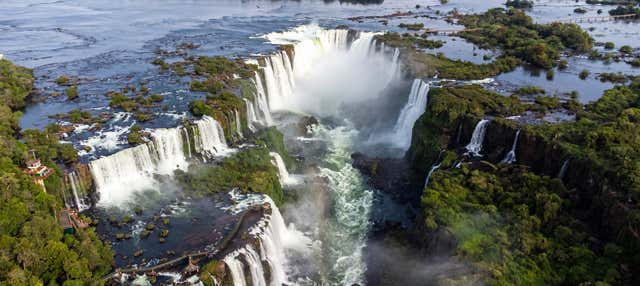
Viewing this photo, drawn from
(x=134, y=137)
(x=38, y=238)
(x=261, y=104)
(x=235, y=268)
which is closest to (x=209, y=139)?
(x=134, y=137)

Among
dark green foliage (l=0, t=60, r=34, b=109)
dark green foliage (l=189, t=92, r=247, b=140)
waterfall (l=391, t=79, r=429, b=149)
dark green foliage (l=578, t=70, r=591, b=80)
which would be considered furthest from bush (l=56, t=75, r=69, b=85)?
dark green foliage (l=578, t=70, r=591, b=80)

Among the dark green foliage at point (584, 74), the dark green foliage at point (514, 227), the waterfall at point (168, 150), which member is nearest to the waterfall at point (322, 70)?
the waterfall at point (168, 150)

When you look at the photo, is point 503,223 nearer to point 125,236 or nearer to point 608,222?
point 608,222

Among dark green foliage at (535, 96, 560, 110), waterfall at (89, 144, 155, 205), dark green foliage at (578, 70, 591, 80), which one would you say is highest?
dark green foliage at (578, 70, 591, 80)

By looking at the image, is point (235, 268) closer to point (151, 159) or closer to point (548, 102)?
point (151, 159)

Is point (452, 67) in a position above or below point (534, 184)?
above

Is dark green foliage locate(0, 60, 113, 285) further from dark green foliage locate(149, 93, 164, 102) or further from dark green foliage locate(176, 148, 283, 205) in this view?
Answer: dark green foliage locate(149, 93, 164, 102)
